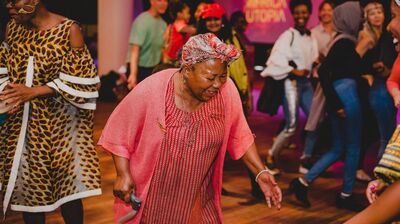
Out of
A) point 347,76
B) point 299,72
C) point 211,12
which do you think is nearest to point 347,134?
point 347,76

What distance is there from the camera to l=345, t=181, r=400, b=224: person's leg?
5.05ft

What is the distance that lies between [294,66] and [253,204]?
4.78 feet

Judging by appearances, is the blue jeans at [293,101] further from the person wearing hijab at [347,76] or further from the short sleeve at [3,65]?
the short sleeve at [3,65]

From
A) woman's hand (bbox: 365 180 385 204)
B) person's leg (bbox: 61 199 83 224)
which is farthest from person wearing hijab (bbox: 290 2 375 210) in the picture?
woman's hand (bbox: 365 180 385 204)

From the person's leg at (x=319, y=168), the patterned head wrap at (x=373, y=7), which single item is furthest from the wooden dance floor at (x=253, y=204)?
the patterned head wrap at (x=373, y=7)

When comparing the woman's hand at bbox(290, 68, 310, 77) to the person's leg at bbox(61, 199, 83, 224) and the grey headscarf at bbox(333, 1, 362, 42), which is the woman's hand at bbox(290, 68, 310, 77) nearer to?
the grey headscarf at bbox(333, 1, 362, 42)

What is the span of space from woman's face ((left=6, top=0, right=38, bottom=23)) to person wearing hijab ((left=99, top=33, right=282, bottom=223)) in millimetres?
1019

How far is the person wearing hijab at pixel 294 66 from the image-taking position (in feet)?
18.6

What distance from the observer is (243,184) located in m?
5.72

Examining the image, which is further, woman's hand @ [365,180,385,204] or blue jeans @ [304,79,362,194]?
blue jeans @ [304,79,362,194]

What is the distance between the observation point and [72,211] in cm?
364

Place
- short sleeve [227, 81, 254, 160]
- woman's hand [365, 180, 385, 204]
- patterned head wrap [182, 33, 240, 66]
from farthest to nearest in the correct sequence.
→ short sleeve [227, 81, 254, 160] → patterned head wrap [182, 33, 240, 66] → woman's hand [365, 180, 385, 204]

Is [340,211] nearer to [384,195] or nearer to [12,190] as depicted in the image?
[12,190]

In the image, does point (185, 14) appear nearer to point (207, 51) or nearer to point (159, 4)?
point (159, 4)
